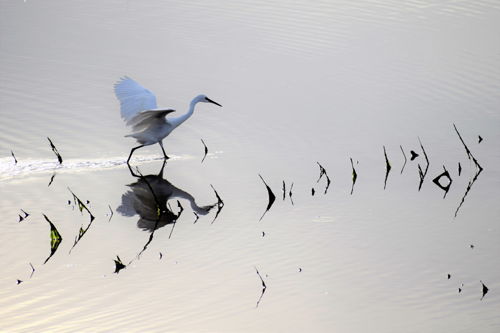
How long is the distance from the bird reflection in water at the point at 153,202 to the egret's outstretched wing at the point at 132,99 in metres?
0.99

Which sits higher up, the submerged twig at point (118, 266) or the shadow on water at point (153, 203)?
the submerged twig at point (118, 266)

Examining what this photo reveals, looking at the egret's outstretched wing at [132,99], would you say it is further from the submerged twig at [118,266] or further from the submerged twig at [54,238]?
the submerged twig at [118,266]

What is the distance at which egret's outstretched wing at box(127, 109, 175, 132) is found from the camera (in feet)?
39.1

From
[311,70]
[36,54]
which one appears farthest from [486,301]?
[36,54]

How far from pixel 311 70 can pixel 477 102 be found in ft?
10.5

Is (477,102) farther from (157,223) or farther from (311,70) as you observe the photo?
(157,223)

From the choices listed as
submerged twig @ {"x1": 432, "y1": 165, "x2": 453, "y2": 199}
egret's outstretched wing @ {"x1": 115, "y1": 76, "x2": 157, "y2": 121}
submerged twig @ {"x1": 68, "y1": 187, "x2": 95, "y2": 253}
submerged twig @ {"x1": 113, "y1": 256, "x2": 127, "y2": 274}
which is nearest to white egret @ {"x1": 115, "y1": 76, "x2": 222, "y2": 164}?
egret's outstretched wing @ {"x1": 115, "y1": 76, "x2": 157, "y2": 121}

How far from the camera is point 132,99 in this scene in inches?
494

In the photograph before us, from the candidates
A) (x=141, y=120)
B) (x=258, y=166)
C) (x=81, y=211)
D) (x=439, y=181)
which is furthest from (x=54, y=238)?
(x=439, y=181)

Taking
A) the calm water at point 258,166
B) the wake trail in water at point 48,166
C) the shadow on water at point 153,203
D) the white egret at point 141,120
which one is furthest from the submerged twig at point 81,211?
the white egret at point 141,120

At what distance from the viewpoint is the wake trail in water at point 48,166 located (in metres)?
11.5

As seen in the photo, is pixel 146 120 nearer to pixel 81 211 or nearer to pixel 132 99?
pixel 132 99

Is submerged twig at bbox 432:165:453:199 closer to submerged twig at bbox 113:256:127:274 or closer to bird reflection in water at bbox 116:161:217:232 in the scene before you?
bird reflection in water at bbox 116:161:217:232

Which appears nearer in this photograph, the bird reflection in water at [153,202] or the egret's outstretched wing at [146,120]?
the bird reflection in water at [153,202]
